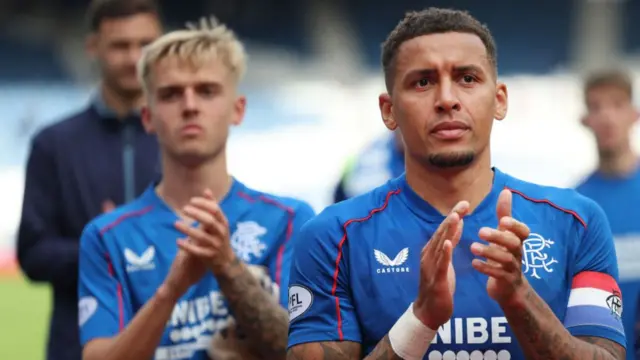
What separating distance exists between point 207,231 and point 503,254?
4.15 feet

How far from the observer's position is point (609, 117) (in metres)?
6.98

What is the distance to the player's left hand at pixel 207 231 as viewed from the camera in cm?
382

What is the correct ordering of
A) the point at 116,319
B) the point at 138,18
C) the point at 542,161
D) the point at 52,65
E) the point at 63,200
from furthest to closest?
the point at 52,65 → the point at 542,161 → the point at 138,18 → the point at 63,200 → the point at 116,319

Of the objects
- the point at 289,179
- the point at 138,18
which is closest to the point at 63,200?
the point at 138,18

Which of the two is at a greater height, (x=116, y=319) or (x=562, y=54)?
(x=562, y=54)

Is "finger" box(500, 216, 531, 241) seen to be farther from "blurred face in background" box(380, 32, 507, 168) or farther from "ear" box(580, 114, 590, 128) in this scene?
"ear" box(580, 114, 590, 128)

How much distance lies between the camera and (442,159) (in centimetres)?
329

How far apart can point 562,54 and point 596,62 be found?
1.15m

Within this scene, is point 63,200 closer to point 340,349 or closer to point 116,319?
point 116,319

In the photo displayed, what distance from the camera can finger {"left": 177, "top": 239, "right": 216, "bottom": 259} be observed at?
3.85m

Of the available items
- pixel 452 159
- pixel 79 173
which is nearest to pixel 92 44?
pixel 79 173

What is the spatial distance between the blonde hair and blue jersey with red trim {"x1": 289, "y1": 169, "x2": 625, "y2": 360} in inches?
50.5

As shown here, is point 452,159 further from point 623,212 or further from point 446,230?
point 623,212

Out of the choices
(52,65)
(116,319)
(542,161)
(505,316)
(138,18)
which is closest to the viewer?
(505,316)
